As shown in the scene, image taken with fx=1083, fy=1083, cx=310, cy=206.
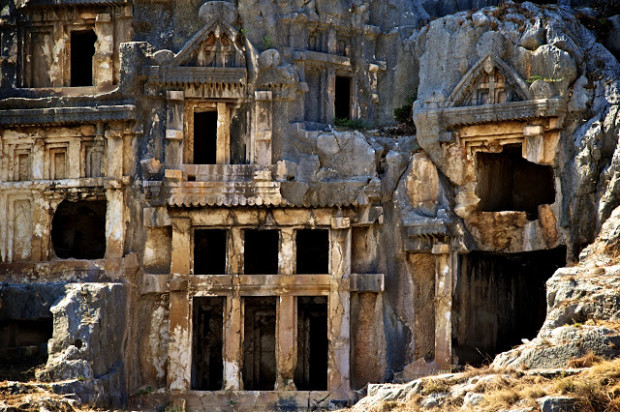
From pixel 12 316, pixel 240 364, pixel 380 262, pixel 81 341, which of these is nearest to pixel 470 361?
pixel 380 262

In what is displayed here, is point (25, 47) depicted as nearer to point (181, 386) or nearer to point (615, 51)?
point (181, 386)

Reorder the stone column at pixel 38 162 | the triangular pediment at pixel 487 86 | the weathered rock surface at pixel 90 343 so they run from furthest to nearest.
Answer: the stone column at pixel 38 162
the triangular pediment at pixel 487 86
the weathered rock surface at pixel 90 343

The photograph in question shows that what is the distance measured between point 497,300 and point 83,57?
13.9m

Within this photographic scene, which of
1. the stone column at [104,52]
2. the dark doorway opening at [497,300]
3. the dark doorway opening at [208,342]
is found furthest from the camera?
the dark doorway opening at [208,342]

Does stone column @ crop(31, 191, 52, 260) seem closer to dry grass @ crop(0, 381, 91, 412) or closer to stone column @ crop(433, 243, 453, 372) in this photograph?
dry grass @ crop(0, 381, 91, 412)

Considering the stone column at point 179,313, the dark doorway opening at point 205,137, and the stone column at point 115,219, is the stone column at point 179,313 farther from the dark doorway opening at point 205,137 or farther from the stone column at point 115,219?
the dark doorway opening at point 205,137

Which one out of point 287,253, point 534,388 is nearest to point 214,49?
point 287,253

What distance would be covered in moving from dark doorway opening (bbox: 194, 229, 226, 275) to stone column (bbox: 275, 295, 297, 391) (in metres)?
3.76

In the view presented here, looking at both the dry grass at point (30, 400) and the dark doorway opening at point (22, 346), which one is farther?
the dark doorway opening at point (22, 346)

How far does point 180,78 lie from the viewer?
29.1 m

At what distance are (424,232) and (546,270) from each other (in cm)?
484

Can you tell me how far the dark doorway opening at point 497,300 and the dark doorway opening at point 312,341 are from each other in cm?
471

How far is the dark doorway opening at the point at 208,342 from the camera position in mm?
31297

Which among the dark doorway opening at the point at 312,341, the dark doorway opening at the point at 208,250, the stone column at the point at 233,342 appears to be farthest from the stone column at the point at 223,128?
the dark doorway opening at the point at 312,341
